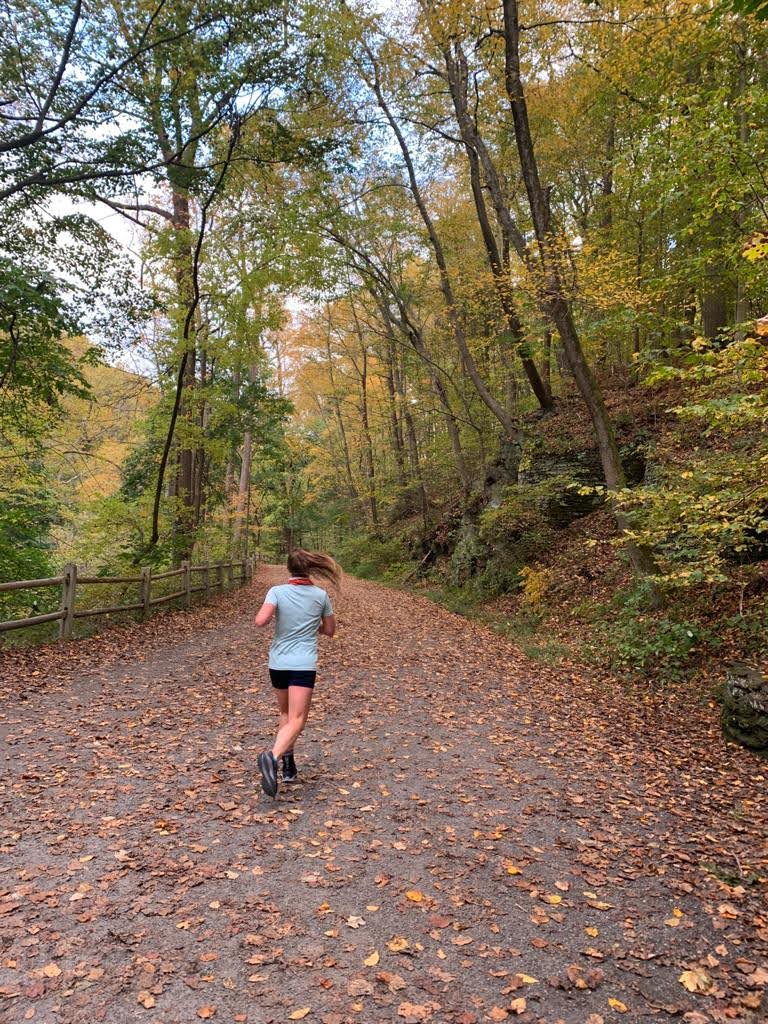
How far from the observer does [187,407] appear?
46.9ft

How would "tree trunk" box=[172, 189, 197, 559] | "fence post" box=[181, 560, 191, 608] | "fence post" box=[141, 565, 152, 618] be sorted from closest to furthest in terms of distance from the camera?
"fence post" box=[141, 565, 152, 618], "tree trunk" box=[172, 189, 197, 559], "fence post" box=[181, 560, 191, 608]

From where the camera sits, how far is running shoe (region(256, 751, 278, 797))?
13.4 feet

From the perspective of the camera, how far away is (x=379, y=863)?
11.7 feet

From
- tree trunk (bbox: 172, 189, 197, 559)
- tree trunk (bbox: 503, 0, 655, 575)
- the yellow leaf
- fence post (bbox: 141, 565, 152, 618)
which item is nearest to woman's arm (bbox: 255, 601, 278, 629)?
the yellow leaf

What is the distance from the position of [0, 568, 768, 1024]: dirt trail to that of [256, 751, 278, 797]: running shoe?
0.68 feet

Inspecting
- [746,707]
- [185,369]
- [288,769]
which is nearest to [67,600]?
[288,769]

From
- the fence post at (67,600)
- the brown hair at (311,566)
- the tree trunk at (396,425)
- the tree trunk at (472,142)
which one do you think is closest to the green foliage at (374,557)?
the tree trunk at (396,425)

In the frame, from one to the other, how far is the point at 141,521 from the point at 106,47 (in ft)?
28.2

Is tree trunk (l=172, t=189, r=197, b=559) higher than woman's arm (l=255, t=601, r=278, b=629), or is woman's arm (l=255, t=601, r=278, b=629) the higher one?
tree trunk (l=172, t=189, r=197, b=559)

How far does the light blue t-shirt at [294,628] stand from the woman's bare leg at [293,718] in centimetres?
18

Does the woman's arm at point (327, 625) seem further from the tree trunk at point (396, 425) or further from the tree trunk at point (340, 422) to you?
the tree trunk at point (340, 422)

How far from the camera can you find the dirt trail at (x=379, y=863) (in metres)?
2.52

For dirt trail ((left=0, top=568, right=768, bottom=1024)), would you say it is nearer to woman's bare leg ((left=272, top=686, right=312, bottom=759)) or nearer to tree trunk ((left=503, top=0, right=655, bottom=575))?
woman's bare leg ((left=272, top=686, right=312, bottom=759))

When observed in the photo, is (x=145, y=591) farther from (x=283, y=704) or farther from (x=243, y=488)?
(x=243, y=488)
